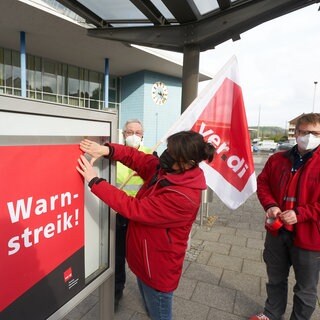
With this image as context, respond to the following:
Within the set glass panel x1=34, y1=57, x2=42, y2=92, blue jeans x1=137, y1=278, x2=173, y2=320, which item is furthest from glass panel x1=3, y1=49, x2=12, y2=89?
blue jeans x1=137, y1=278, x2=173, y2=320

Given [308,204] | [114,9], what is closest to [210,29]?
[114,9]

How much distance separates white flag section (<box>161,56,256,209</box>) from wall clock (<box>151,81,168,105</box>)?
13.3m

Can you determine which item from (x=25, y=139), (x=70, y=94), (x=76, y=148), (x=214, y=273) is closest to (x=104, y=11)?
(x=76, y=148)

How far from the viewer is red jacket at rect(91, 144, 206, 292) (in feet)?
Result: 5.44

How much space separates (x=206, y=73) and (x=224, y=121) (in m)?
14.2

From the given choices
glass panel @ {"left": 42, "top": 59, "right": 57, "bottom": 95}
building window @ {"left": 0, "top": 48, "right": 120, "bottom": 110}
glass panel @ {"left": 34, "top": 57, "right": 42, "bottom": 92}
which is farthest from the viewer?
glass panel @ {"left": 42, "top": 59, "right": 57, "bottom": 95}

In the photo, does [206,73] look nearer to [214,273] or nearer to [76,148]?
[214,273]

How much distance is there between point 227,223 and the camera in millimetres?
5504

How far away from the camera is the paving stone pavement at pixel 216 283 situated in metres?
2.73

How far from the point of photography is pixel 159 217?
169cm

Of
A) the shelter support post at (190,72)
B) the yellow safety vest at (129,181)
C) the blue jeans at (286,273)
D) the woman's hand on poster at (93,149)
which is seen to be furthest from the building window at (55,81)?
the woman's hand on poster at (93,149)

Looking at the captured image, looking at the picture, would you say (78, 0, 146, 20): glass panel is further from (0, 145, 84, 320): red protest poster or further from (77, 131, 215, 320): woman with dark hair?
(0, 145, 84, 320): red protest poster

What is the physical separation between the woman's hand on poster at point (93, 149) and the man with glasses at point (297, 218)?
1468 mm

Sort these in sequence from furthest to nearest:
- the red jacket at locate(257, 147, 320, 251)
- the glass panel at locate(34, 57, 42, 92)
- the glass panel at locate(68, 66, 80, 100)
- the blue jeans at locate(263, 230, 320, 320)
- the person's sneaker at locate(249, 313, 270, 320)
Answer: the glass panel at locate(68, 66, 80, 100)
the glass panel at locate(34, 57, 42, 92)
the person's sneaker at locate(249, 313, 270, 320)
the blue jeans at locate(263, 230, 320, 320)
the red jacket at locate(257, 147, 320, 251)
